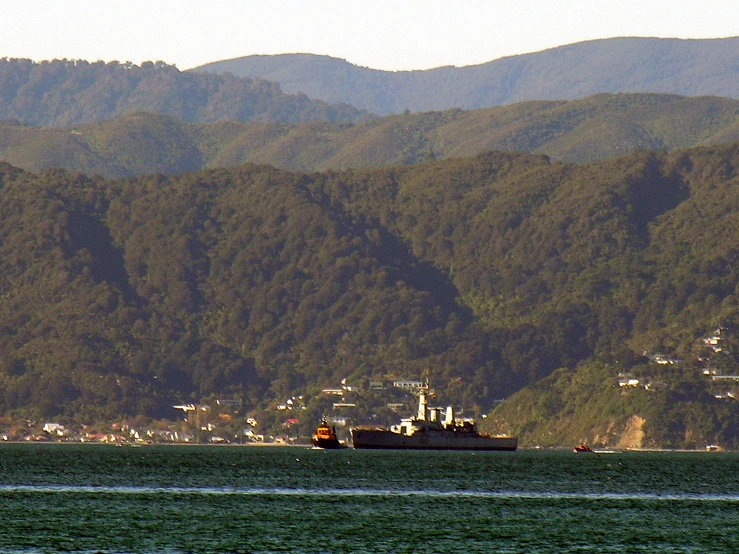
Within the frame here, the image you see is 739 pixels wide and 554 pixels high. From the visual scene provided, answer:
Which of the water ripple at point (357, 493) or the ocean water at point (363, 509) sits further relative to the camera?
the water ripple at point (357, 493)

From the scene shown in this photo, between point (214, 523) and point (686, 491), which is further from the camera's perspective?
point (686, 491)

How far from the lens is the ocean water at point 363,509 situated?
295 ft

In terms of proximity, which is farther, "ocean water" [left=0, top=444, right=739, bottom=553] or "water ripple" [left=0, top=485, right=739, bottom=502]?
"water ripple" [left=0, top=485, right=739, bottom=502]

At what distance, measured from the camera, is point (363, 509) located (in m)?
111

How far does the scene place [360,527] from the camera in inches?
3873

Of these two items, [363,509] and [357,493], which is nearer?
[363,509]

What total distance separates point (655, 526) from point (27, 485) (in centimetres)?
5428

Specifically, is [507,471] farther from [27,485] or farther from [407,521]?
[407,521]

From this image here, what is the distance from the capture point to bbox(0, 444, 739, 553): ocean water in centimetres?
8994

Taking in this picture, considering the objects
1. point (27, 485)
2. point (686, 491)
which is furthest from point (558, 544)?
point (27, 485)

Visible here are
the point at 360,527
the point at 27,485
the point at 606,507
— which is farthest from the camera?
the point at 27,485

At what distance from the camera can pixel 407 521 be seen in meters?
102

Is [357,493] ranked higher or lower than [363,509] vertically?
higher

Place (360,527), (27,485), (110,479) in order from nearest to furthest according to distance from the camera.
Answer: (360,527)
(27,485)
(110,479)
